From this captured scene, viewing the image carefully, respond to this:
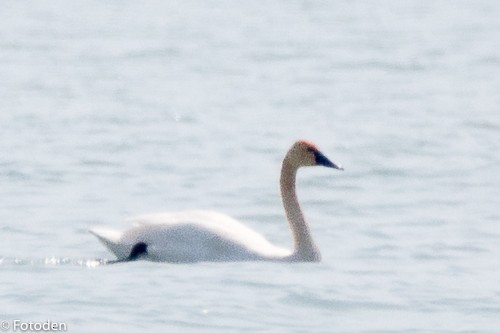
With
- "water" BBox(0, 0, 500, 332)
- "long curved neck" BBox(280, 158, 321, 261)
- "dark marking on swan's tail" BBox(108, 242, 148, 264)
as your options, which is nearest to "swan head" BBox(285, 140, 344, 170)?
"long curved neck" BBox(280, 158, 321, 261)

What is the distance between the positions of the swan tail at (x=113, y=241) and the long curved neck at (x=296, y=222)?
3.46ft

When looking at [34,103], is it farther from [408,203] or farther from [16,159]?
[408,203]

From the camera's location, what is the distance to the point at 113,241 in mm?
12227

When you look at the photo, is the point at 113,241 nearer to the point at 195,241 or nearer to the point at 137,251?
the point at 137,251

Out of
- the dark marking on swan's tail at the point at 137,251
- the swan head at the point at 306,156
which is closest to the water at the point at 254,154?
the dark marking on swan's tail at the point at 137,251

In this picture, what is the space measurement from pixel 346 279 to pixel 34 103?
8.94 m

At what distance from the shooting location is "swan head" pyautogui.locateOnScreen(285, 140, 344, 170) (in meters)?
12.6

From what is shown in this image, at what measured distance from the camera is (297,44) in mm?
26594

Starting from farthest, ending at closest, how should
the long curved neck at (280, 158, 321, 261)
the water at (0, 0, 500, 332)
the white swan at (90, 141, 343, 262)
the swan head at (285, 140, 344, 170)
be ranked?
the swan head at (285, 140, 344, 170) → the long curved neck at (280, 158, 321, 261) → the white swan at (90, 141, 343, 262) → the water at (0, 0, 500, 332)

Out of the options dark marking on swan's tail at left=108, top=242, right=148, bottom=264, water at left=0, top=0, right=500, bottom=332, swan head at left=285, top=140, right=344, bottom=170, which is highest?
swan head at left=285, top=140, right=344, bottom=170

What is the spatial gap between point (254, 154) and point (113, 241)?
5.18m

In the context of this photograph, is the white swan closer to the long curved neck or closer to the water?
the long curved neck

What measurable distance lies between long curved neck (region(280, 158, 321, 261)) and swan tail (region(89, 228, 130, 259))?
1.05m

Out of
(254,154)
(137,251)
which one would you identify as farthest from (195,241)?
(254,154)
